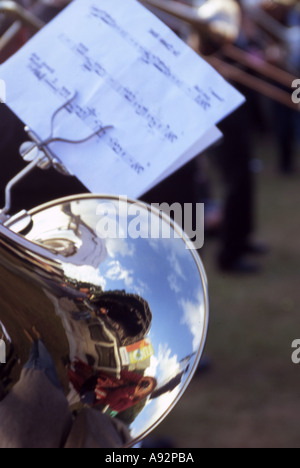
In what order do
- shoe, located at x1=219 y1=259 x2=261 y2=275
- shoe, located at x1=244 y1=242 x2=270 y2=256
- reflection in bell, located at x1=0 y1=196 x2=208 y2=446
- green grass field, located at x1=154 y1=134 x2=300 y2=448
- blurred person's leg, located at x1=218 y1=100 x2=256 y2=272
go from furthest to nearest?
shoe, located at x1=244 y1=242 x2=270 y2=256 < shoe, located at x1=219 y1=259 x2=261 y2=275 < blurred person's leg, located at x1=218 y1=100 x2=256 y2=272 < green grass field, located at x1=154 y1=134 x2=300 y2=448 < reflection in bell, located at x1=0 y1=196 x2=208 y2=446

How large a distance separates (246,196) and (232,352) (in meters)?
1.03

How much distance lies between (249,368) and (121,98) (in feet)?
4.85

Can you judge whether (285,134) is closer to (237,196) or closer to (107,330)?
(237,196)

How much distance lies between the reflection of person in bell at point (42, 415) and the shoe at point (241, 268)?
230cm

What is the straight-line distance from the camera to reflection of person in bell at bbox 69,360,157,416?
87cm

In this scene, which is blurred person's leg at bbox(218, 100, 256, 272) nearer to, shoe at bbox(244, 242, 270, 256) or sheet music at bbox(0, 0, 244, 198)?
shoe at bbox(244, 242, 270, 256)

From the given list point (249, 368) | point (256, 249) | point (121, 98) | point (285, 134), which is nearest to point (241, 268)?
point (256, 249)

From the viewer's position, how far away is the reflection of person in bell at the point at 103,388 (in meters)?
0.87

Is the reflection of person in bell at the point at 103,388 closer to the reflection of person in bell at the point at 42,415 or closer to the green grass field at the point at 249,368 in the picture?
the reflection of person in bell at the point at 42,415

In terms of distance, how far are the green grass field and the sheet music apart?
1105 mm

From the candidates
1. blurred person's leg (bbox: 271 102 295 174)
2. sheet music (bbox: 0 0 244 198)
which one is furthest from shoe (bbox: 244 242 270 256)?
sheet music (bbox: 0 0 244 198)

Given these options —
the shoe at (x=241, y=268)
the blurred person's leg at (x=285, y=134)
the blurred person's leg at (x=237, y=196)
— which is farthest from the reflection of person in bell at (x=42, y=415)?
the blurred person's leg at (x=285, y=134)

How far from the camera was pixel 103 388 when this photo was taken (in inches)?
34.3

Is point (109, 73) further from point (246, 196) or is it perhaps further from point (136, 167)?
point (246, 196)
